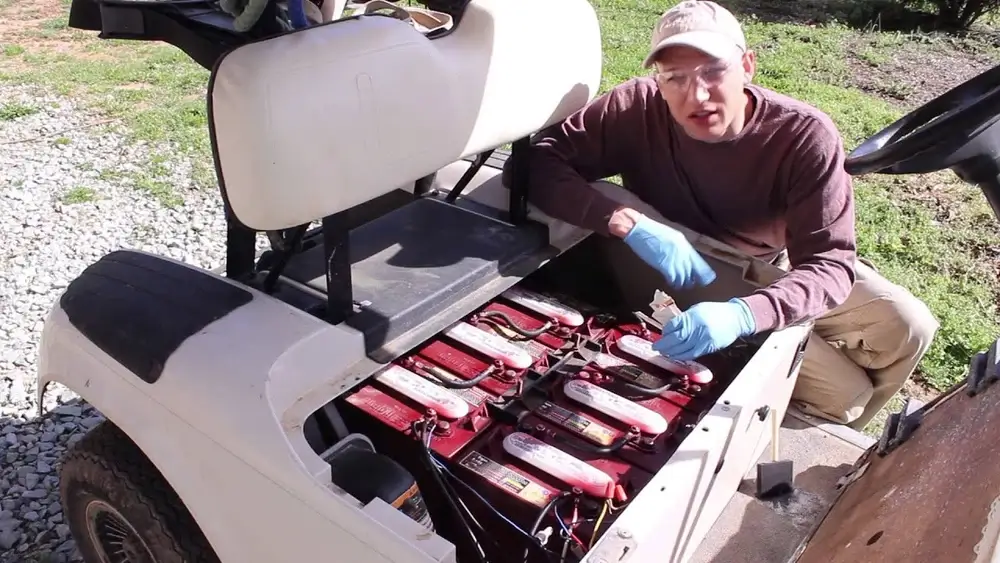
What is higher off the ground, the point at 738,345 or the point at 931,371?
the point at 738,345

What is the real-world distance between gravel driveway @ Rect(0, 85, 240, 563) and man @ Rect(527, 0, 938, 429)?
75.3 inches

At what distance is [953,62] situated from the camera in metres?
6.89

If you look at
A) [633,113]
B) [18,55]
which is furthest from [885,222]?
[18,55]

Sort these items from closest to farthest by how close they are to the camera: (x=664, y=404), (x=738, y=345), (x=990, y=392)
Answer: (x=990, y=392)
(x=664, y=404)
(x=738, y=345)

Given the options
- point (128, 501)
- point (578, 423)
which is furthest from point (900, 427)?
point (128, 501)

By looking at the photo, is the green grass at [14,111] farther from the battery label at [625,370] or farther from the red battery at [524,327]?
the battery label at [625,370]

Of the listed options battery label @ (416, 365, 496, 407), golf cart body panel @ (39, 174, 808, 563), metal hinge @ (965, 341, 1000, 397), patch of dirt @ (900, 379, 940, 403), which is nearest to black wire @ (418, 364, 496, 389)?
battery label @ (416, 365, 496, 407)

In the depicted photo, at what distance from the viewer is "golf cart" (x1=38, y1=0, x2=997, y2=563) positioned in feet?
4.93

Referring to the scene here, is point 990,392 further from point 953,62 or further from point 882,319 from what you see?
point 953,62

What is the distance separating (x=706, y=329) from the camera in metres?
1.86

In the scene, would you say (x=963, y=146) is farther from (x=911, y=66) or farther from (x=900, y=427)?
(x=911, y=66)

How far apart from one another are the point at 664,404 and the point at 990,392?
0.70 meters

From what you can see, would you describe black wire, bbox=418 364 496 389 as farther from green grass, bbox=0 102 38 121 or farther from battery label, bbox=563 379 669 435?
green grass, bbox=0 102 38 121

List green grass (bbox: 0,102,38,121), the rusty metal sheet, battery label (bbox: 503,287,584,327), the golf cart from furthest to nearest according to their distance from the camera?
green grass (bbox: 0,102,38,121) → battery label (bbox: 503,287,584,327) → the golf cart → the rusty metal sheet
